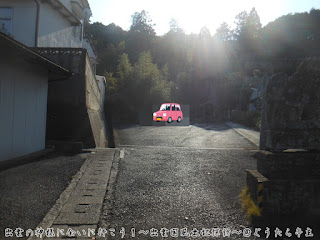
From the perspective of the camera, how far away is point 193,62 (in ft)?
128

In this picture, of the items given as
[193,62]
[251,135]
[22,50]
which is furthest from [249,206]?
[193,62]

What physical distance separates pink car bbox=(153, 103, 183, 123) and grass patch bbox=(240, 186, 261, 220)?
1666 cm

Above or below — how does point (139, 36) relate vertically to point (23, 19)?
above

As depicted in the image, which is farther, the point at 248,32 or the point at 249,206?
the point at 248,32

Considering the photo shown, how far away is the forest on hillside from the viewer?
24.6 metres

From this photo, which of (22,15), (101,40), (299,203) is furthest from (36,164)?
(101,40)

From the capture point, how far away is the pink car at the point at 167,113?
20672mm

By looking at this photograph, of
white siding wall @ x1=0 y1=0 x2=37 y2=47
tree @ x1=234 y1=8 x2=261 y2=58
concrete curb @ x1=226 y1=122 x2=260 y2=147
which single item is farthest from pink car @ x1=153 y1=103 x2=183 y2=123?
tree @ x1=234 y1=8 x2=261 y2=58

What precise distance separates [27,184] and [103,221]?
82.7 inches

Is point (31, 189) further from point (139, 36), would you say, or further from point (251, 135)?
point (139, 36)

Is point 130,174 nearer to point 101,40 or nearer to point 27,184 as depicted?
point 27,184

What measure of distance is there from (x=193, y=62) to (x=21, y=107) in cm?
3519

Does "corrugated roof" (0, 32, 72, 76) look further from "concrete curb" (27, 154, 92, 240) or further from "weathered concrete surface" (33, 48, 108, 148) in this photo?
"concrete curb" (27, 154, 92, 240)

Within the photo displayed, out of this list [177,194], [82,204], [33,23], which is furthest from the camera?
[33,23]
